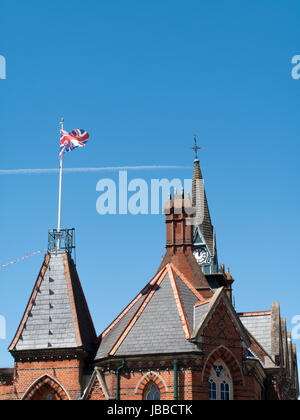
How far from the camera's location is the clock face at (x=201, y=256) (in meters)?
62.8

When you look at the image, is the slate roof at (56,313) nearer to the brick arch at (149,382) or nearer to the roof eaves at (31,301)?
the roof eaves at (31,301)

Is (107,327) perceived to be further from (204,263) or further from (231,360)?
(204,263)

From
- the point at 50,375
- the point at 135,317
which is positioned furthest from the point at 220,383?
the point at 50,375

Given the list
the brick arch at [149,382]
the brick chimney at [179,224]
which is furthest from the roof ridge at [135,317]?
the brick chimney at [179,224]

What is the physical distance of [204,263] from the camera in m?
62.4

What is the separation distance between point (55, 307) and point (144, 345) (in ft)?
19.5

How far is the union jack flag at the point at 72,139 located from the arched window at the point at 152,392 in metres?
14.8

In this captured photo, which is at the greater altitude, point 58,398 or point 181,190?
point 181,190

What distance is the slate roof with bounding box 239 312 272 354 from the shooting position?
4819 cm

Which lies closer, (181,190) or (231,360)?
(231,360)

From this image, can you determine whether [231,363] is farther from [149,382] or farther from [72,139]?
[72,139]
